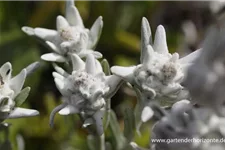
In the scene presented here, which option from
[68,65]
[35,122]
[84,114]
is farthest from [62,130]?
[84,114]

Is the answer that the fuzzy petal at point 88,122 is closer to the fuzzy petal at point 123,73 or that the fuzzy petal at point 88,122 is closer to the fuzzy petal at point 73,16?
Result: the fuzzy petal at point 123,73

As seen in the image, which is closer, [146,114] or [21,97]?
[146,114]

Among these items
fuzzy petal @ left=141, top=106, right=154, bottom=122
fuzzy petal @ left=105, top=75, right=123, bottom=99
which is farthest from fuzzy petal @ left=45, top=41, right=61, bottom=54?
fuzzy petal @ left=141, top=106, right=154, bottom=122

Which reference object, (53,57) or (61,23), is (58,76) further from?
(61,23)

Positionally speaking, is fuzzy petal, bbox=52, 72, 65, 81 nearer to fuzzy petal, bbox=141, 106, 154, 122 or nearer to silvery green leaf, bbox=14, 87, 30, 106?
silvery green leaf, bbox=14, 87, 30, 106

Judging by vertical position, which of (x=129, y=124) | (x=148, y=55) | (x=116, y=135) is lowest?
(x=116, y=135)

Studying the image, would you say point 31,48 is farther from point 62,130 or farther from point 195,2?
point 195,2

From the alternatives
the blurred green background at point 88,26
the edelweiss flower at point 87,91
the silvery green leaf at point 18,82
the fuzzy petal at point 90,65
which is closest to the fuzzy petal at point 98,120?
the edelweiss flower at point 87,91

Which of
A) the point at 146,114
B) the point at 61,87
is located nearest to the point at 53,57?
the point at 61,87
